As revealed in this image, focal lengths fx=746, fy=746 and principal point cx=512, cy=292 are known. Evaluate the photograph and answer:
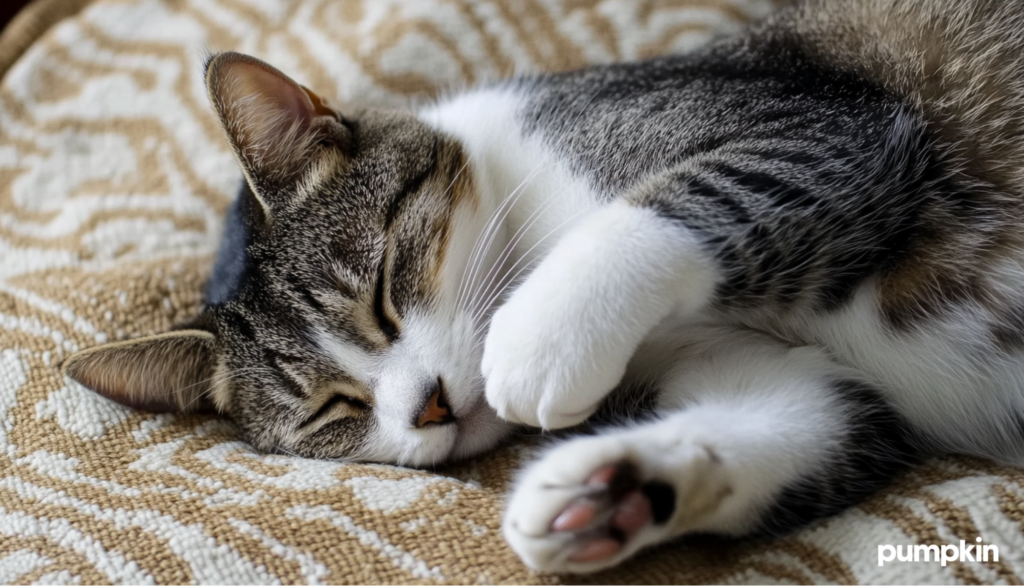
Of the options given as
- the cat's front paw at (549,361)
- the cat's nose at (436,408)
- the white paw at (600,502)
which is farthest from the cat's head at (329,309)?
the white paw at (600,502)

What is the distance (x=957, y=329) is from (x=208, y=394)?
1078 millimetres

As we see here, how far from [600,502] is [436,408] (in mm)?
312

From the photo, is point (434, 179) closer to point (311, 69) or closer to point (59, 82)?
point (311, 69)

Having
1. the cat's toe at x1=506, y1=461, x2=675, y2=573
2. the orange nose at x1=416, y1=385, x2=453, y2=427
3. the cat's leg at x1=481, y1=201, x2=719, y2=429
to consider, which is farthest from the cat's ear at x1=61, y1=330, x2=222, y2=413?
Result: the cat's toe at x1=506, y1=461, x2=675, y2=573

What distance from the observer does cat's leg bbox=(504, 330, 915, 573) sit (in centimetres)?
73

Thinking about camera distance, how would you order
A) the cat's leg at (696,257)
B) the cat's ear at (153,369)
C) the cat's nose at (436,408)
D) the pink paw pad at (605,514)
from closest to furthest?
1. the pink paw pad at (605,514)
2. the cat's leg at (696,257)
3. the cat's nose at (436,408)
4. the cat's ear at (153,369)

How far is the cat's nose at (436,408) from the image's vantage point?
3.17 ft

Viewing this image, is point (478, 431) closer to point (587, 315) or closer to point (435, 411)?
point (435, 411)

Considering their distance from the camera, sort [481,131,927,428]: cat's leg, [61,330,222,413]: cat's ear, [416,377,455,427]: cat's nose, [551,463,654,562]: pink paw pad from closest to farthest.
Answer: [551,463,654,562]: pink paw pad → [481,131,927,428]: cat's leg → [416,377,455,427]: cat's nose → [61,330,222,413]: cat's ear

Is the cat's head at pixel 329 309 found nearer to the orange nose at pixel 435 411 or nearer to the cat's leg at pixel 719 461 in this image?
the orange nose at pixel 435 411

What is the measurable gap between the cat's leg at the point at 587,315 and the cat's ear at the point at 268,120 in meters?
0.47

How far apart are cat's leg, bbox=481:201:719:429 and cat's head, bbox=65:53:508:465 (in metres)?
0.16

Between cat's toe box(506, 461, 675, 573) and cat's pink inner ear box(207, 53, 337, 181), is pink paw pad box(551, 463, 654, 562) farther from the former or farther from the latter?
cat's pink inner ear box(207, 53, 337, 181)

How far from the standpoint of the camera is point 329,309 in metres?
1.04
